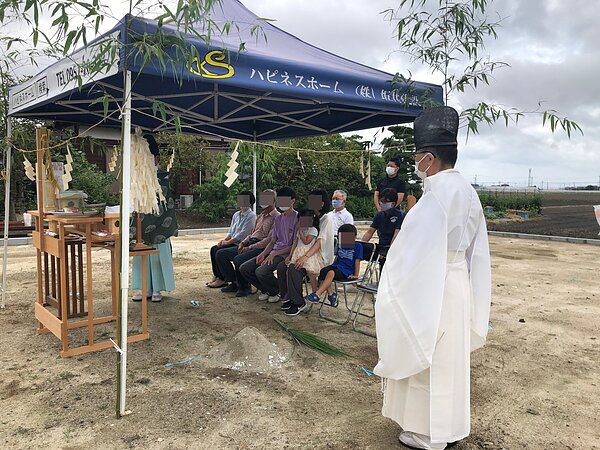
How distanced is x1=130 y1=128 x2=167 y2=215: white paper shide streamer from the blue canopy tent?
0.32m

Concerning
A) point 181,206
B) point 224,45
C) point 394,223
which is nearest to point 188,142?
point 181,206

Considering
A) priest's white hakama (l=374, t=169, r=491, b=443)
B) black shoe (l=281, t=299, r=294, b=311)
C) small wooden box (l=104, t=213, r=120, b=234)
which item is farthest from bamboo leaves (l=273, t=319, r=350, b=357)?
small wooden box (l=104, t=213, r=120, b=234)

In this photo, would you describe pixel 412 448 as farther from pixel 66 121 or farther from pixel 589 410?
pixel 66 121

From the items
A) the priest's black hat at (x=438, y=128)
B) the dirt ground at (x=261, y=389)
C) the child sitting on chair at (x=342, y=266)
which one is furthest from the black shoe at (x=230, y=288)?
the priest's black hat at (x=438, y=128)

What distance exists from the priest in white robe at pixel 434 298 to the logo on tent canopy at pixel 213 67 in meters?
1.45

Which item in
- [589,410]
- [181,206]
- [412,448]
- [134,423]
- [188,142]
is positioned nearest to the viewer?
[412,448]

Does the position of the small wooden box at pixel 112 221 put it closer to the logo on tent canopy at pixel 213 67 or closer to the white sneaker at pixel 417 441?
the logo on tent canopy at pixel 213 67

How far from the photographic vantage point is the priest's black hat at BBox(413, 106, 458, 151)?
2.51m

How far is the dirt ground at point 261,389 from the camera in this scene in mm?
2752

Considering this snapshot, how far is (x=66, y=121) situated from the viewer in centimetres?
570

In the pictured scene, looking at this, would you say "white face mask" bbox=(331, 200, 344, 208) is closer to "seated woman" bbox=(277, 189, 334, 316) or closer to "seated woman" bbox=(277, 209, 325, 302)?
"seated woman" bbox=(277, 189, 334, 316)

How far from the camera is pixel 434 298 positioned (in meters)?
2.35

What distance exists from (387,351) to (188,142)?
15616 millimetres

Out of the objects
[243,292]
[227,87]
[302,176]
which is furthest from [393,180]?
[302,176]
